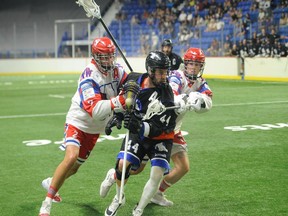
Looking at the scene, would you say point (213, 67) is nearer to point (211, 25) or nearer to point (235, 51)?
point (235, 51)

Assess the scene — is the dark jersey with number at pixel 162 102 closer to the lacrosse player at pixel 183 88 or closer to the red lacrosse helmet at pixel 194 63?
the lacrosse player at pixel 183 88

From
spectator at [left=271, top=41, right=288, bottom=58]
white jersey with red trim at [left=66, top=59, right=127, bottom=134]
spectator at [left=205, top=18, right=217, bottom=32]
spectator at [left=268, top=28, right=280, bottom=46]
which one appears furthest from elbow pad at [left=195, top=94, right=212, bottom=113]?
spectator at [left=205, top=18, right=217, bottom=32]

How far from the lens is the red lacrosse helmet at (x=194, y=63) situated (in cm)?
567

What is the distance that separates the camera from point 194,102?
516cm

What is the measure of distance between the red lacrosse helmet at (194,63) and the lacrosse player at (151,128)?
22.9 inches

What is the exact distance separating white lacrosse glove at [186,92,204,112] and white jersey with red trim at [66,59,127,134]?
718mm

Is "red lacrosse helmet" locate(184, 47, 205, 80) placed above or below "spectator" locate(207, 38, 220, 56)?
below

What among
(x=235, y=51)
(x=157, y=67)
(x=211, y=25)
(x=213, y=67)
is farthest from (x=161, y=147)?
(x=211, y=25)

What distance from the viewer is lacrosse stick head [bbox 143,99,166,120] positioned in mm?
4871

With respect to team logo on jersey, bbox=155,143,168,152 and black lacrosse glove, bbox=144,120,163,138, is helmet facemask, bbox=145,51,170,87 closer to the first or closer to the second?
black lacrosse glove, bbox=144,120,163,138

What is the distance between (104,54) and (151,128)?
2.86ft

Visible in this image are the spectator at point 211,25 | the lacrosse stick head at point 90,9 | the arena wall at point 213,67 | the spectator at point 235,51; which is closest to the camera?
the lacrosse stick head at point 90,9

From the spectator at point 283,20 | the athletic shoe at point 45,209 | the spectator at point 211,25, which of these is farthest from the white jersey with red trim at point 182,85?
the spectator at point 211,25

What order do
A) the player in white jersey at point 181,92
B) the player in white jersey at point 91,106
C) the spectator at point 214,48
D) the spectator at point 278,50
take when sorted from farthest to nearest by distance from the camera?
1. the spectator at point 214,48
2. the spectator at point 278,50
3. the player in white jersey at point 181,92
4. the player in white jersey at point 91,106
